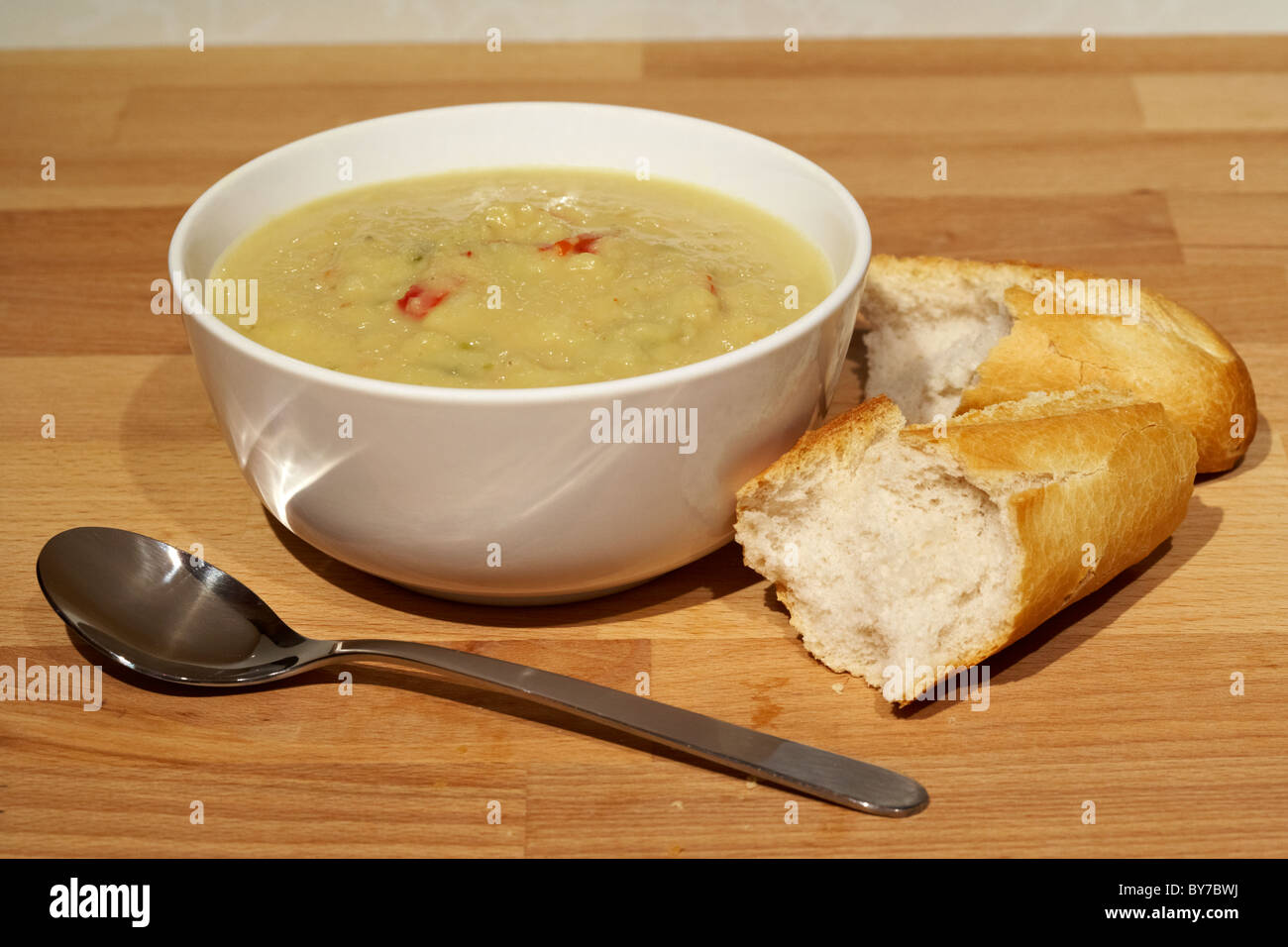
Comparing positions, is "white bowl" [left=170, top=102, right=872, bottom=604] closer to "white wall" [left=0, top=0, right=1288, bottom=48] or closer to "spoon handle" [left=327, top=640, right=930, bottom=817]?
→ "spoon handle" [left=327, top=640, right=930, bottom=817]

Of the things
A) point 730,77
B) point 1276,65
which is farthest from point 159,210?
point 1276,65

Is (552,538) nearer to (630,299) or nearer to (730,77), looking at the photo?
(630,299)

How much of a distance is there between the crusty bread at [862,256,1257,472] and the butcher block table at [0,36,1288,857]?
0.34ft

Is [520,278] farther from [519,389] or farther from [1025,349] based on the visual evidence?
[1025,349]

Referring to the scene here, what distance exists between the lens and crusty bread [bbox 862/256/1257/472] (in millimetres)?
2053

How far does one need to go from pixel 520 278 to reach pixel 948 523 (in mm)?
665

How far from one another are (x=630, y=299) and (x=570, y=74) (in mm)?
1887

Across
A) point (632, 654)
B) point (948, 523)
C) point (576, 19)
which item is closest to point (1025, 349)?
point (948, 523)

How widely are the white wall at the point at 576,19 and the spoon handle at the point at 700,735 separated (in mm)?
2649

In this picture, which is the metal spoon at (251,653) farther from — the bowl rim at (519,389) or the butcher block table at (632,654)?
the bowl rim at (519,389)

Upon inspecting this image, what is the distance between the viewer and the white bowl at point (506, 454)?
1597 mm

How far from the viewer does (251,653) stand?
1786 millimetres

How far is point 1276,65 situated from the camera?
364 centimetres

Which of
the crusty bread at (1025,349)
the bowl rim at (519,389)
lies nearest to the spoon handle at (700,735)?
the bowl rim at (519,389)
